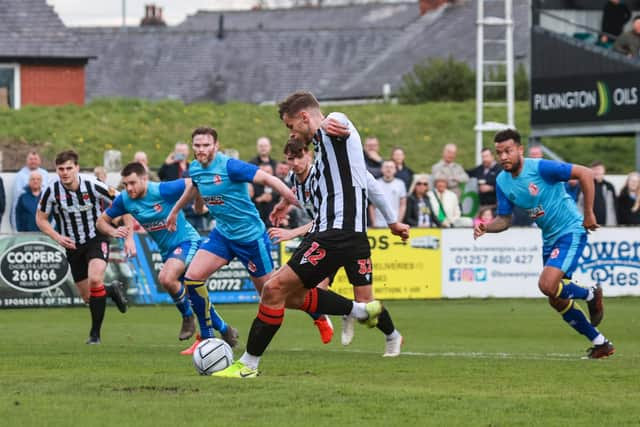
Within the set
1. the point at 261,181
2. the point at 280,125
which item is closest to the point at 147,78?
the point at 280,125

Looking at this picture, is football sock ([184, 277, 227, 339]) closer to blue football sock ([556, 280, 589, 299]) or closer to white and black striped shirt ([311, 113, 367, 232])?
white and black striped shirt ([311, 113, 367, 232])

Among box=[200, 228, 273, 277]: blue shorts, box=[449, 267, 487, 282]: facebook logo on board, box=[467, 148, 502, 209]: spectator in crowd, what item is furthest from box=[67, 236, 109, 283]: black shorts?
box=[467, 148, 502, 209]: spectator in crowd

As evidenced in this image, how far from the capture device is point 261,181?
12797 millimetres

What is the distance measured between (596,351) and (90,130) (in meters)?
25.6

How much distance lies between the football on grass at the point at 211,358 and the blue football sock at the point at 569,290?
12.0 feet

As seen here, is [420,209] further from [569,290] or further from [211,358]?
[211,358]

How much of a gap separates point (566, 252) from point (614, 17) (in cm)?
1764

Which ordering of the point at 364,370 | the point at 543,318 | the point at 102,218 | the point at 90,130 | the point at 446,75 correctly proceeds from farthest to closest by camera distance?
the point at 446,75 < the point at 90,130 < the point at 543,318 < the point at 102,218 < the point at 364,370

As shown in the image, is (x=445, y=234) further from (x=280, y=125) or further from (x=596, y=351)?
(x=280, y=125)

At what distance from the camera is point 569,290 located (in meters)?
12.9

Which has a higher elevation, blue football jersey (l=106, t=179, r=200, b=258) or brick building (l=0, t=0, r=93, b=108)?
brick building (l=0, t=0, r=93, b=108)

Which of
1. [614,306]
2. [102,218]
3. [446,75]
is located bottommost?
[614,306]

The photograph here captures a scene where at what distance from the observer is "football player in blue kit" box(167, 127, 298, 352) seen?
43.4 feet

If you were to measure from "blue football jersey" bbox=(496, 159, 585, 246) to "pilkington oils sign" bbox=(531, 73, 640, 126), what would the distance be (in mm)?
15074
